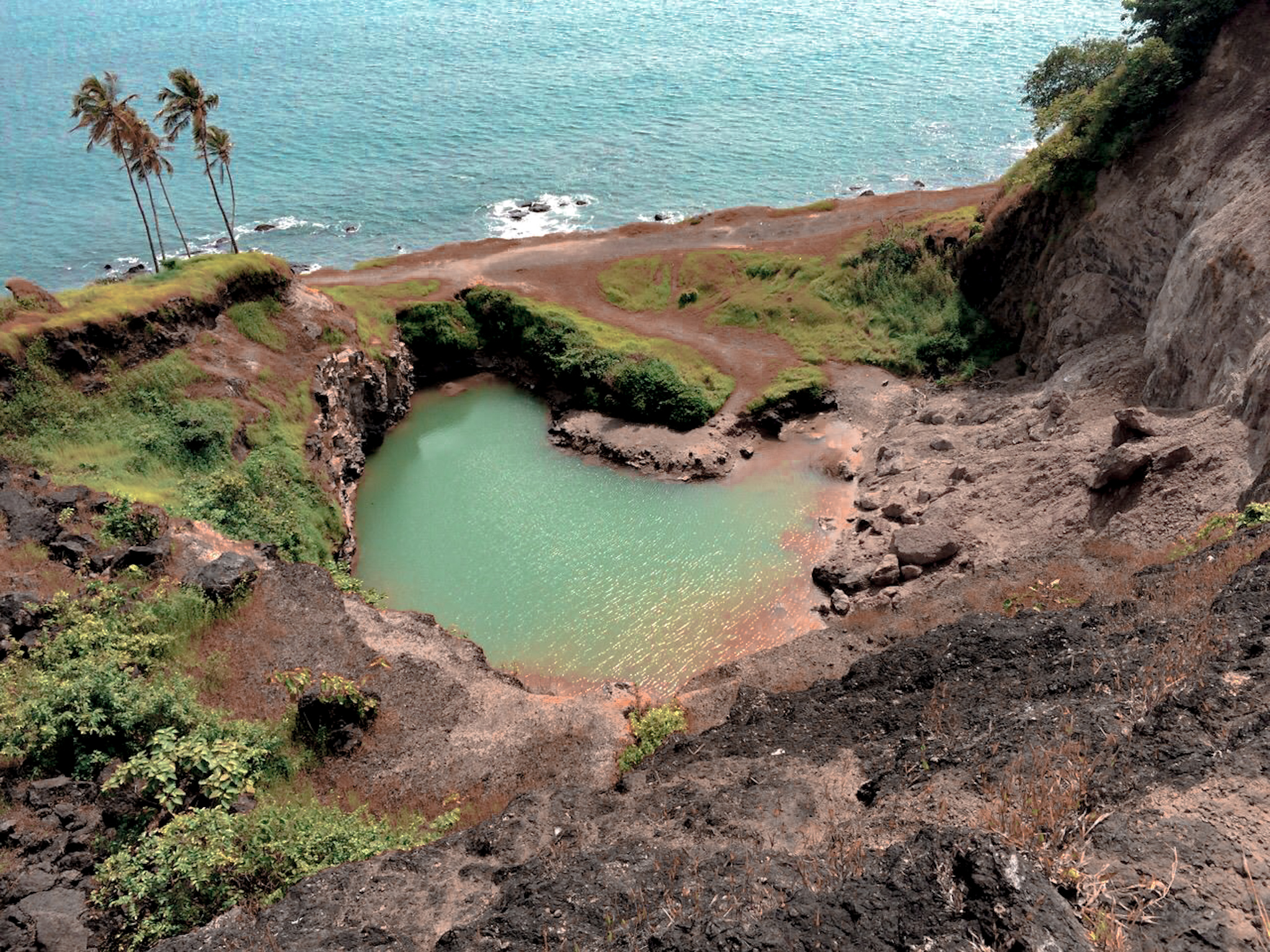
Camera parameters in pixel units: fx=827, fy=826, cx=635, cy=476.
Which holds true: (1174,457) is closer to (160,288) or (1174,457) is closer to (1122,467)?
(1122,467)

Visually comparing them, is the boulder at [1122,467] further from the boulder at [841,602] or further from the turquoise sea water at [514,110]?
the turquoise sea water at [514,110]

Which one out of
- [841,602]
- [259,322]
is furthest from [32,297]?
[841,602]

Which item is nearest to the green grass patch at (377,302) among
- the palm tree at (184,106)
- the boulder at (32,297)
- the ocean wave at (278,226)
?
the palm tree at (184,106)

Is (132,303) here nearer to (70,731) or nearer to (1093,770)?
(70,731)

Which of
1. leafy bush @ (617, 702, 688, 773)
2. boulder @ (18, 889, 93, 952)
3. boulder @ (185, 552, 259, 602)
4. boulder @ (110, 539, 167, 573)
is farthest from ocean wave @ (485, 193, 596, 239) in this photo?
boulder @ (18, 889, 93, 952)

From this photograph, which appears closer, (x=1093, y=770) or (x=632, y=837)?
(x=1093, y=770)

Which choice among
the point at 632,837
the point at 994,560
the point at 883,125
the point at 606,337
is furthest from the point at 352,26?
the point at 632,837
